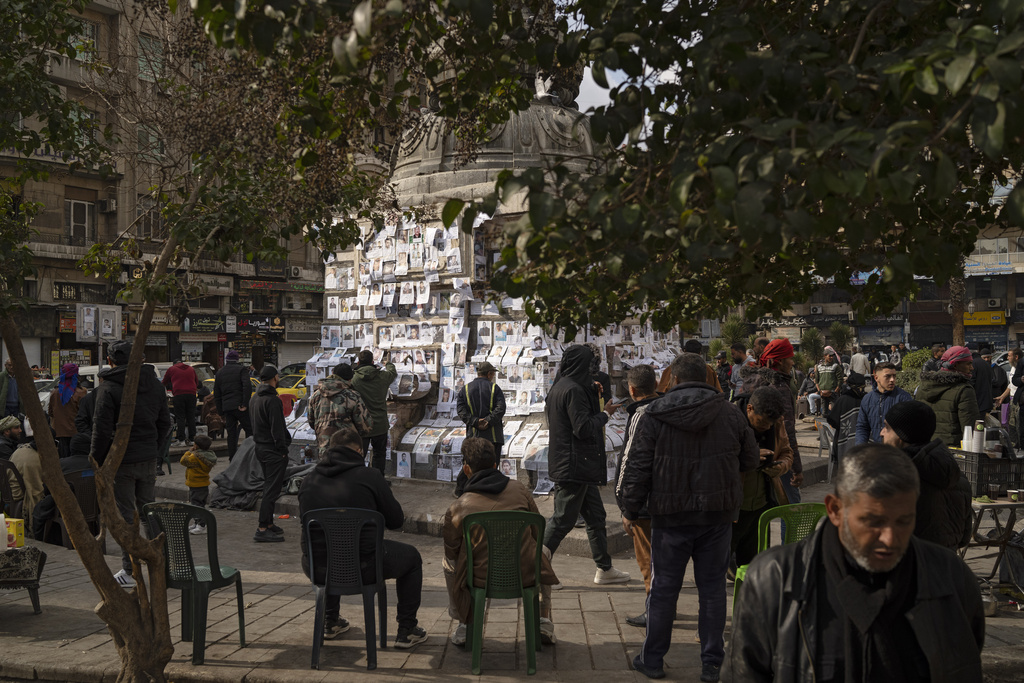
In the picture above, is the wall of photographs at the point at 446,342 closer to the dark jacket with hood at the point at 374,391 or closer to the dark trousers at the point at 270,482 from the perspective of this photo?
the dark jacket with hood at the point at 374,391

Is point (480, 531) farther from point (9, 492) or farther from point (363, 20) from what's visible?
point (9, 492)

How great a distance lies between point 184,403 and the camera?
1431cm

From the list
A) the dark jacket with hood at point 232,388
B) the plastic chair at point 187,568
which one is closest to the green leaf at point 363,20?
the plastic chair at point 187,568

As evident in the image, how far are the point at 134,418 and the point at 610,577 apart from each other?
13.0ft

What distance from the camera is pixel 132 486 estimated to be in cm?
678

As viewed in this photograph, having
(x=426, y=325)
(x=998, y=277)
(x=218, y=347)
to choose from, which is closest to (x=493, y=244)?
(x=426, y=325)

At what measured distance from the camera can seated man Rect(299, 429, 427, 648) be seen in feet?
16.8

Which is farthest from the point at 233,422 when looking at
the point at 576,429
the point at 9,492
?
the point at 576,429

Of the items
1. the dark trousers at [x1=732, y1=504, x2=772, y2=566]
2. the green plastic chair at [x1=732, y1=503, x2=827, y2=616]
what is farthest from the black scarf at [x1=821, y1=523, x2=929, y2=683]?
the dark trousers at [x1=732, y1=504, x2=772, y2=566]

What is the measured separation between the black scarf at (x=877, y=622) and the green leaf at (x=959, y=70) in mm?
1142

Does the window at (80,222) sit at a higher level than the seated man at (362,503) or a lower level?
higher

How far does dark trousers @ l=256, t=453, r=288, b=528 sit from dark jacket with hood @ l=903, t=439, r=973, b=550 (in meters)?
5.84

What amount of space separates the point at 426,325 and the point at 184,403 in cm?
583

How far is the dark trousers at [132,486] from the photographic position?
6.73 meters
